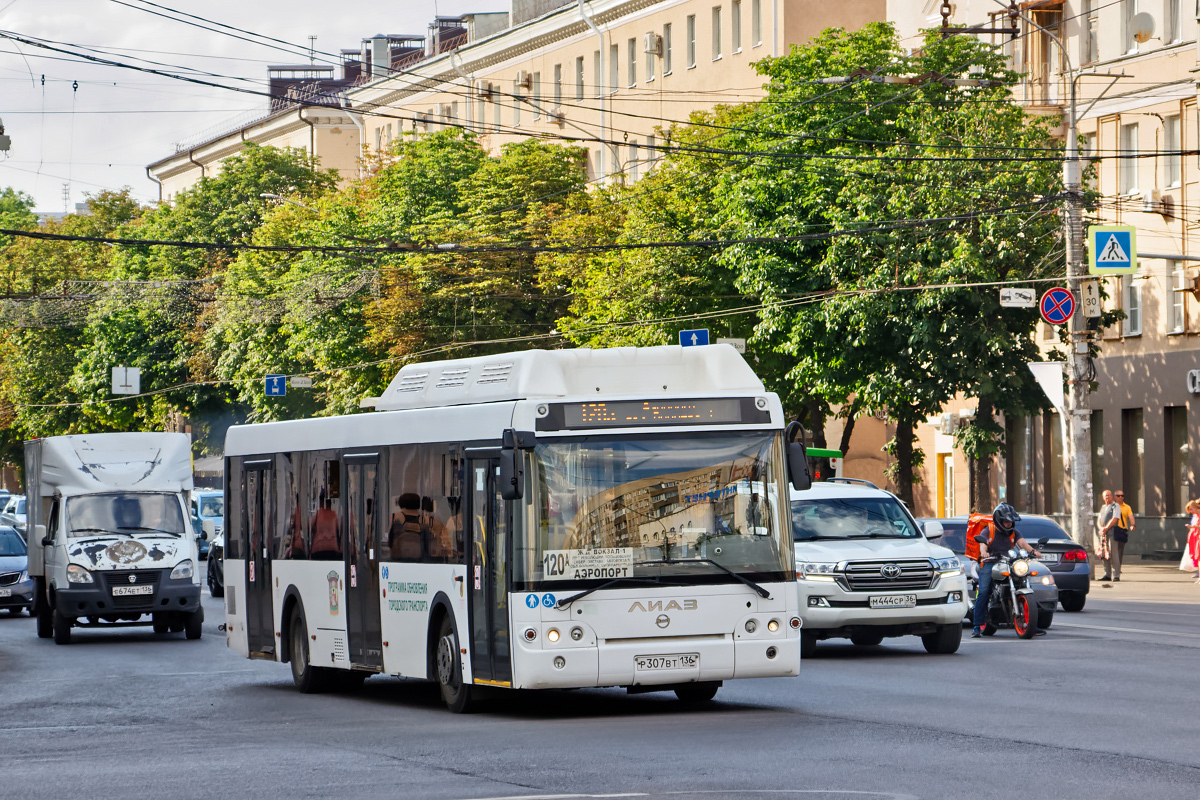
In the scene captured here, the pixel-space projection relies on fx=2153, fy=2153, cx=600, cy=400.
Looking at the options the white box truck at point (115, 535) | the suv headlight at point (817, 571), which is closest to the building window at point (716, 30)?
the white box truck at point (115, 535)

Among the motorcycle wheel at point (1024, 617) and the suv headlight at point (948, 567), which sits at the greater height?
the suv headlight at point (948, 567)

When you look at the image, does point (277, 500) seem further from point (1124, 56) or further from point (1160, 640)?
point (1124, 56)

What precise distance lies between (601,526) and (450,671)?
1.93 metres

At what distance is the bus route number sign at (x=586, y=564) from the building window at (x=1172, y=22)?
3903 centimetres

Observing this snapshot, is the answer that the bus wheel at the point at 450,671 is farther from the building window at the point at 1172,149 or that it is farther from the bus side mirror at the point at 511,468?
the building window at the point at 1172,149

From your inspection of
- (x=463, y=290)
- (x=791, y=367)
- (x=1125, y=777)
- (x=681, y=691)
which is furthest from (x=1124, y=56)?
(x=1125, y=777)

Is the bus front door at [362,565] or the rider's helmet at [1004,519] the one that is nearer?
the bus front door at [362,565]

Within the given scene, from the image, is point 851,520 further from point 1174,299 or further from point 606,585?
point 1174,299

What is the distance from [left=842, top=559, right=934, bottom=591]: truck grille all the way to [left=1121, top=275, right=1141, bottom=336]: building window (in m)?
32.4

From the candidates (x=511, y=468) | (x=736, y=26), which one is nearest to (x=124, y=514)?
(x=511, y=468)

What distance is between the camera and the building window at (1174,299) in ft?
167

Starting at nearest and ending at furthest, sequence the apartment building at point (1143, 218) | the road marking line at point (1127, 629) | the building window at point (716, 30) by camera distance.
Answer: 1. the road marking line at point (1127, 629)
2. the apartment building at point (1143, 218)
3. the building window at point (716, 30)

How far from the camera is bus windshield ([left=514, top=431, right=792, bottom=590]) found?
1537cm

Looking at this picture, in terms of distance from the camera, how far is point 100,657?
25172 millimetres
